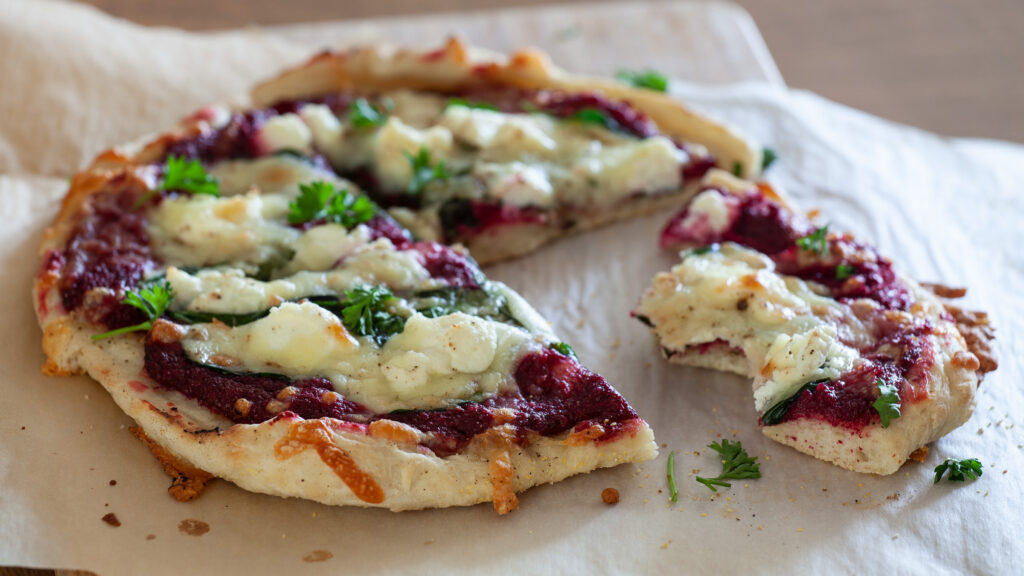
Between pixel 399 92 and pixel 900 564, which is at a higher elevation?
pixel 399 92

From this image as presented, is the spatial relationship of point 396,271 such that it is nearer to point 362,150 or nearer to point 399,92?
point 362,150

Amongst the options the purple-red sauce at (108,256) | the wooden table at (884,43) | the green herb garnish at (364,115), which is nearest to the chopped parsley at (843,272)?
the green herb garnish at (364,115)

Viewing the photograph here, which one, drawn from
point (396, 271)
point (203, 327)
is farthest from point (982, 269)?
point (203, 327)

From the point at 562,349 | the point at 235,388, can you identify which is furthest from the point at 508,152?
the point at 235,388

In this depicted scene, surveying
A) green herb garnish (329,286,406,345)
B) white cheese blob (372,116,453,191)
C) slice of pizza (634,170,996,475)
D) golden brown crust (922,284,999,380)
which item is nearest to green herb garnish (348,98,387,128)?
white cheese blob (372,116,453,191)

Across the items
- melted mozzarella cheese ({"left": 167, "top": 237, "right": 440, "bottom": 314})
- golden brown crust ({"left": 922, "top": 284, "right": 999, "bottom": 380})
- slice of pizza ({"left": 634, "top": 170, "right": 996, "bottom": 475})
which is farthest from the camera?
golden brown crust ({"left": 922, "top": 284, "right": 999, "bottom": 380})

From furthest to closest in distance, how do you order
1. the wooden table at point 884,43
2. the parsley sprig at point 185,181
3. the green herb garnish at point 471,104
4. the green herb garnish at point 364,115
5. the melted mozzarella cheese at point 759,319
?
the wooden table at point 884,43 < the green herb garnish at point 471,104 < the green herb garnish at point 364,115 < the parsley sprig at point 185,181 < the melted mozzarella cheese at point 759,319

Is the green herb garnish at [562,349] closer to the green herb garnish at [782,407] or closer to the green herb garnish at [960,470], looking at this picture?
the green herb garnish at [782,407]

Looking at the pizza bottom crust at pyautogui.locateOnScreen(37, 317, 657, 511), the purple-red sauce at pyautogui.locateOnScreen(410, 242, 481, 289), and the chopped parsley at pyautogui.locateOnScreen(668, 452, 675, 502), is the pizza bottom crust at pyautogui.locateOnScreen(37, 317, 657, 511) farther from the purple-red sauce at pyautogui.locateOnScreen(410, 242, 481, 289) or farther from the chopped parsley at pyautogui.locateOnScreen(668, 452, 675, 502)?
the purple-red sauce at pyautogui.locateOnScreen(410, 242, 481, 289)
